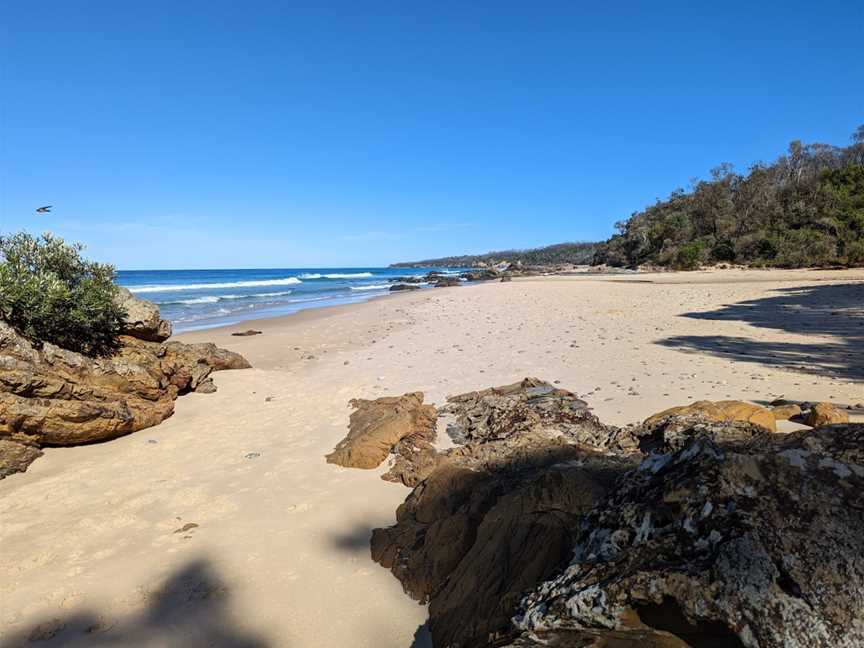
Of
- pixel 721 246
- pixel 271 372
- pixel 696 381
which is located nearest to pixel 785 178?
pixel 721 246

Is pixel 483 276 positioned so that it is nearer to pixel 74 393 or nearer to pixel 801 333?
pixel 801 333

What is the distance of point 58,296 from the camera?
591 cm

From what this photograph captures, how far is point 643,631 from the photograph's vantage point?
4.97ft

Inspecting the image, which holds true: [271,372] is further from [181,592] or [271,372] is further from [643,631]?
[643,631]

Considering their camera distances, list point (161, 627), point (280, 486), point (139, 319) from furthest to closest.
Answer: point (139, 319)
point (280, 486)
point (161, 627)

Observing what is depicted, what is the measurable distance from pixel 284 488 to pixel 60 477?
7.68 feet

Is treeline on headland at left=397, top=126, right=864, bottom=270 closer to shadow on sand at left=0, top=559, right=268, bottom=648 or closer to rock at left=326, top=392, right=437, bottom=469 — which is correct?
rock at left=326, top=392, right=437, bottom=469

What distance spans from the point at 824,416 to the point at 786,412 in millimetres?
653

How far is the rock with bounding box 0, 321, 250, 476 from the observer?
5.10 m

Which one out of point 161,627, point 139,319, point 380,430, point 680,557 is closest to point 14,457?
point 139,319

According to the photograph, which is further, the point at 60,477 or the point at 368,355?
the point at 368,355

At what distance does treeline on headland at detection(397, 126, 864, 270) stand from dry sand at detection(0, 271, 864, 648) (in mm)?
25665

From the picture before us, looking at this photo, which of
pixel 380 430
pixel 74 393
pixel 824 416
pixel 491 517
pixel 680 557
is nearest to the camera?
pixel 680 557

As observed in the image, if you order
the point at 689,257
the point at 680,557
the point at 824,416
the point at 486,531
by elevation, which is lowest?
the point at 486,531
